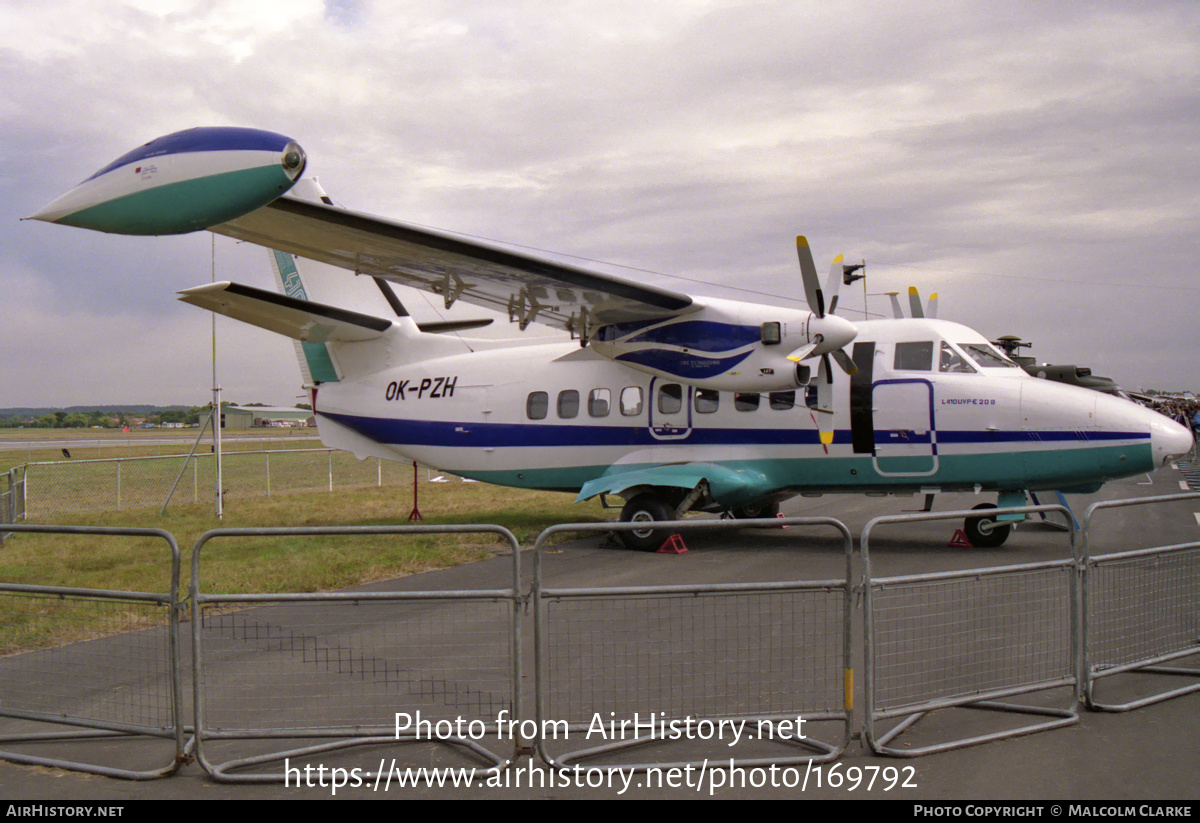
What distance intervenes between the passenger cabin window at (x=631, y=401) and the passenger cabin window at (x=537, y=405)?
4.87 ft

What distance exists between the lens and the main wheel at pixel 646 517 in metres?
13.7

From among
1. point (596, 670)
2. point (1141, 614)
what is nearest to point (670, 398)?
point (1141, 614)

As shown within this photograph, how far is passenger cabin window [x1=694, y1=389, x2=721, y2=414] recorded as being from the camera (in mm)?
14056

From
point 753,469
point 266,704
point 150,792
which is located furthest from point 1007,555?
point 150,792

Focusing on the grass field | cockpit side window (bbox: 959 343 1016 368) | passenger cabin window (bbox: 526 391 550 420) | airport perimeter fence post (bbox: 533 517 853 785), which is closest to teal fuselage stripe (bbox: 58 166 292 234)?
the grass field

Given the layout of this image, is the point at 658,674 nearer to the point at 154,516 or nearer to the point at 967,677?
the point at 967,677

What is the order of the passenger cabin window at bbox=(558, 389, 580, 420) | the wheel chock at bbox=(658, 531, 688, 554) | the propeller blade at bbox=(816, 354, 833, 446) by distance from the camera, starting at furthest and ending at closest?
the passenger cabin window at bbox=(558, 389, 580, 420), the wheel chock at bbox=(658, 531, 688, 554), the propeller blade at bbox=(816, 354, 833, 446)

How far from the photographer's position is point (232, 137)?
6.35 meters

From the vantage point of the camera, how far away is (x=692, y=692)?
5.52 metres

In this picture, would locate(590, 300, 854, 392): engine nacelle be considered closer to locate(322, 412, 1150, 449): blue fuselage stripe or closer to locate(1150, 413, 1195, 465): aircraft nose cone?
locate(322, 412, 1150, 449): blue fuselage stripe

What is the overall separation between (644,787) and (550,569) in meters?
7.14

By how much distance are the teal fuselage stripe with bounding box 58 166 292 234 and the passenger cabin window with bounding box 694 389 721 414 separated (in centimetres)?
873

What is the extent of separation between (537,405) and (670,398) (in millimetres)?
2564

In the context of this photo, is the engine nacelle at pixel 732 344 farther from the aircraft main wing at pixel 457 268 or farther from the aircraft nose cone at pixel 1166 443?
A: the aircraft nose cone at pixel 1166 443
